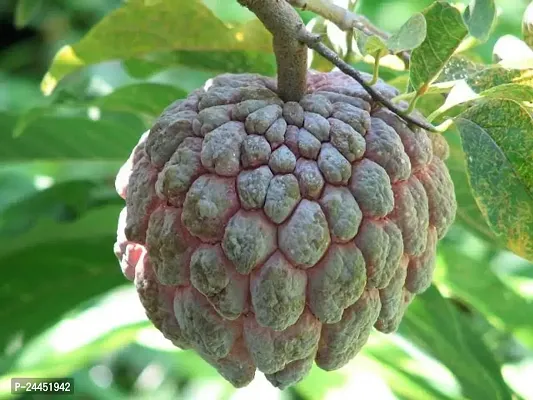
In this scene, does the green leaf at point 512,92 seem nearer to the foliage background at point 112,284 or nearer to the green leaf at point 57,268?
the foliage background at point 112,284

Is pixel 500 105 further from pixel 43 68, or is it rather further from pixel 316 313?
pixel 43 68

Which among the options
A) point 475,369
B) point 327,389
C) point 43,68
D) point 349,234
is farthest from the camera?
point 43,68

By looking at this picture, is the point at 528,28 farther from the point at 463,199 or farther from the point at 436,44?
the point at 463,199

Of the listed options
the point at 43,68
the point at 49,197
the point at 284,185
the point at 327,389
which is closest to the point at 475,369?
the point at 327,389

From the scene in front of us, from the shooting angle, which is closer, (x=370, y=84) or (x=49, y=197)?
(x=370, y=84)

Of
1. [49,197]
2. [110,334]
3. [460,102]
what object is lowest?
[110,334]
